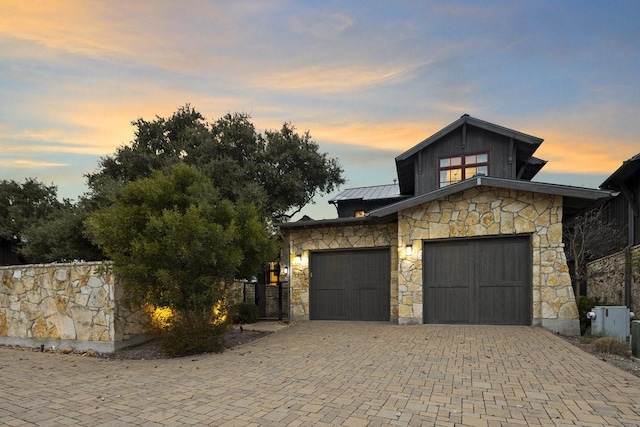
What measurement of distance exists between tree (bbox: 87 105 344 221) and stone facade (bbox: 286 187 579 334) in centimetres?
819

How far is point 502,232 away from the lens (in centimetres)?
930

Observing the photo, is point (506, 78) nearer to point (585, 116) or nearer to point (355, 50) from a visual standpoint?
point (585, 116)

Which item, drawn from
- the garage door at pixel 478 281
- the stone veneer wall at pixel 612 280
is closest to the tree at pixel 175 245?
the garage door at pixel 478 281

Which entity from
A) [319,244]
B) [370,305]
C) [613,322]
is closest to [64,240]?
[319,244]

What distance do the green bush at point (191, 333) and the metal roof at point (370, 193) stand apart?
12.6 meters

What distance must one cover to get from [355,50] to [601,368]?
964cm

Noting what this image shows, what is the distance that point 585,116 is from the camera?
40.4 ft

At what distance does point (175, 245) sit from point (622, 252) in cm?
1131

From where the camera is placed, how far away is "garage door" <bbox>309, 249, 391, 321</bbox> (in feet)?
36.6

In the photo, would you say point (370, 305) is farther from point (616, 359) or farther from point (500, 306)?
point (616, 359)

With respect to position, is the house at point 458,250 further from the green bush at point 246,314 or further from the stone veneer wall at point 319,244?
the green bush at point 246,314

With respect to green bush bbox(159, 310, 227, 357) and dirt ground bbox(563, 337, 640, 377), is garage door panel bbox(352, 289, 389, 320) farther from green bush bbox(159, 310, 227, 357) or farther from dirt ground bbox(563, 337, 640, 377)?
green bush bbox(159, 310, 227, 357)

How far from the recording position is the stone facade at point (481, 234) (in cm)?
Answer: 874

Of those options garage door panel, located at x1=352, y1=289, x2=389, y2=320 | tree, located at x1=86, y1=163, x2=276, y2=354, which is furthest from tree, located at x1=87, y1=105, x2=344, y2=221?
tree, located at x1=86, y1=163, x2=276, y2=354
